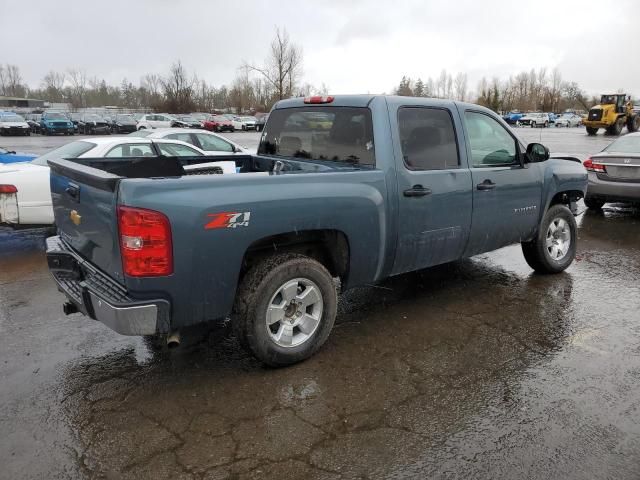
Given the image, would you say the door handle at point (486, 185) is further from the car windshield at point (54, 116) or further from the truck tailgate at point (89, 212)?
the car windshield at point (54, 116)

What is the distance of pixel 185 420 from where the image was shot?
3105 mm

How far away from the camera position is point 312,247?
393 centimetres

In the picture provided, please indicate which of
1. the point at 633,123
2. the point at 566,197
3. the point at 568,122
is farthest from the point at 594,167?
the point at 568,122

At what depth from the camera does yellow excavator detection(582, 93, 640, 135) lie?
37.4 meters

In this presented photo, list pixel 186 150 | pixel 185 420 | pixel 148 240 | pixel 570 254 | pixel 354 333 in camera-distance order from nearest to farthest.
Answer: pixel 148 240, pixel 185 420, pixel 354 333, pixel 570 254, pixel 186 150

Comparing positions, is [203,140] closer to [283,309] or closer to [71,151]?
[71,151]

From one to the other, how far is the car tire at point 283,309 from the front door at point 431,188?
31.3 inches

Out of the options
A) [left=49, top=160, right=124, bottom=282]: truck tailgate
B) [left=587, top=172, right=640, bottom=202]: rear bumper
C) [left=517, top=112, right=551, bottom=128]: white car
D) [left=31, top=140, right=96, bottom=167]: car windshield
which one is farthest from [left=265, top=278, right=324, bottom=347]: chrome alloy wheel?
[left=517, top=112, right=551, bottom=128]: white car

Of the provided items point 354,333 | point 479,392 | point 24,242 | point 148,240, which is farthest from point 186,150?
point 479,392

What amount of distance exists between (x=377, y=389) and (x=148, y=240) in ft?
5.90

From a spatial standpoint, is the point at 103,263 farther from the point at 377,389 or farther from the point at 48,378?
the point at 377,389

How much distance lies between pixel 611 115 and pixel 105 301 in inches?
1662

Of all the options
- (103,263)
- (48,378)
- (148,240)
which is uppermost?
(148,240)

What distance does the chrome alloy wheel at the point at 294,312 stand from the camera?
3584mm
